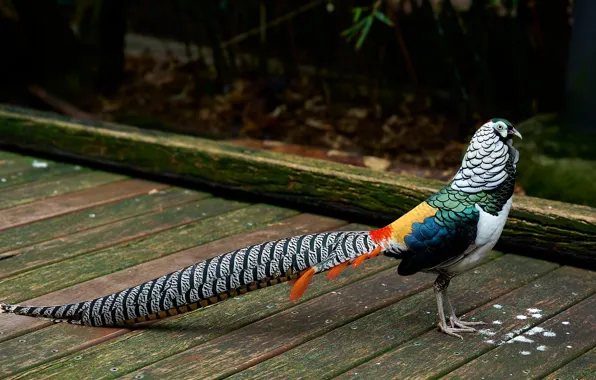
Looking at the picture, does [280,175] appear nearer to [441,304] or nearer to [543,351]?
[441,304]

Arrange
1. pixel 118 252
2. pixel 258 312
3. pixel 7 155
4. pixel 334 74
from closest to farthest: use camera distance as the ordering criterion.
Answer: pixel 258 312
pixel 118 252
pixel 7 155
pixel 334 74

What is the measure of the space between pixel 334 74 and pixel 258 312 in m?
2.90

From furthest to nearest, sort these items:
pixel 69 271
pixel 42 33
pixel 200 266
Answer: pixel 42 33
pixel 69 271
pixel 200 266

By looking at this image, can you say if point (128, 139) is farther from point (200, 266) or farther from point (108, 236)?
point (200, 266)

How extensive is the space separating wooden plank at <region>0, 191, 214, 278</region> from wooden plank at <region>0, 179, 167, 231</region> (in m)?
0.26

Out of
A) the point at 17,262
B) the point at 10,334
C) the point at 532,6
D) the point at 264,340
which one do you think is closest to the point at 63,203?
the point at 17,262

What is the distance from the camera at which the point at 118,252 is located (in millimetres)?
3445

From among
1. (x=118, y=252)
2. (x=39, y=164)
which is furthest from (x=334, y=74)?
(x=118, y=252)

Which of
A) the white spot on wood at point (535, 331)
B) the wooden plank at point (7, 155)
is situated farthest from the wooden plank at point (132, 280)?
the wooden plank at point (7, 155)

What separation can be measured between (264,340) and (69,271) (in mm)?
851

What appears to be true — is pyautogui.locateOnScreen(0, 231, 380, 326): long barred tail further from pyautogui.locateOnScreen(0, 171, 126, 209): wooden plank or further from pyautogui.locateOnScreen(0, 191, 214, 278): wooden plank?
pyautogui.locateOnScreen(0, 171, 126, 209): wooden plank

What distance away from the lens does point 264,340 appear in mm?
2732

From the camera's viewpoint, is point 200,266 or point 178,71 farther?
point 178,71

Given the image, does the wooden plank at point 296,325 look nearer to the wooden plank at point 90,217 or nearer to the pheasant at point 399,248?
the pheasant at point 399,248
